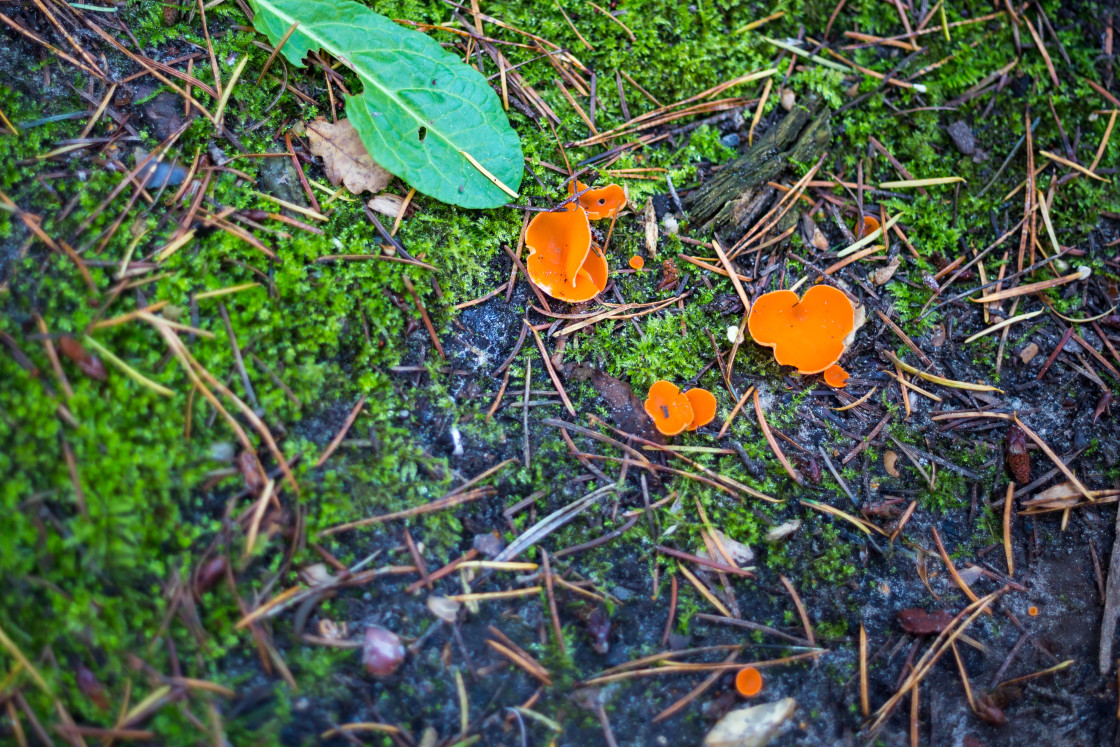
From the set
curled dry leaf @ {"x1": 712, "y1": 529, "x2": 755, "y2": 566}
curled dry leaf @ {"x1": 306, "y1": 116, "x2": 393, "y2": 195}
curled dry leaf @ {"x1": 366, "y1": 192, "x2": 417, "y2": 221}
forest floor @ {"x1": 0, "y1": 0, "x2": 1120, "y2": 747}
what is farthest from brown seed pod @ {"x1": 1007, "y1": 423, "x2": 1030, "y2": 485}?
curled dry leaf @ {"x1": 306, "y1": 116, "x2": 393, "y2": 195}

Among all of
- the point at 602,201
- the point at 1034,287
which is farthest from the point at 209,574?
the point at 1034,287

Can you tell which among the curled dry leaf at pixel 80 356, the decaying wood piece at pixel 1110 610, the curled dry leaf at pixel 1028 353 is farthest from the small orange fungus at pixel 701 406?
the curled dry leaf at pixel 80 356

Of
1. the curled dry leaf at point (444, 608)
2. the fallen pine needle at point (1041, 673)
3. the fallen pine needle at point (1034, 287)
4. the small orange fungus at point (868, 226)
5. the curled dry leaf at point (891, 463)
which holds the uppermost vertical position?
the small orange fungus at point (868, 226)

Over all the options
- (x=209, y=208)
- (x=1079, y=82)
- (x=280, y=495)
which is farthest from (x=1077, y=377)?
(x=209, y=208)

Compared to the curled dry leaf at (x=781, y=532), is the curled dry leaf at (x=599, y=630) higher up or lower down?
lower down

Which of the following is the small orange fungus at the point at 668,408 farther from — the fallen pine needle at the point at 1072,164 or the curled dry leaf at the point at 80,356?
the fallen pine needle at the point at 1072,164

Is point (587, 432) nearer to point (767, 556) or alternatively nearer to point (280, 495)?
→ point (767, 556)

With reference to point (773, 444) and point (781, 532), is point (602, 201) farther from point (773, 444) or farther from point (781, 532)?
point (781, 532)
